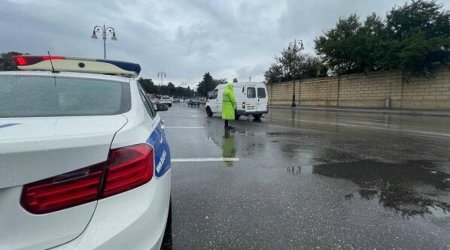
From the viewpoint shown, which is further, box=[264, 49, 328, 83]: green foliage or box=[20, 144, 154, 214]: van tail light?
box=[264, 49, 328, 83]: green foliage

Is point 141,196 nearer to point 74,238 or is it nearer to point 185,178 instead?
point 74,238

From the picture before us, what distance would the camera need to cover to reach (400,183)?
5.27m

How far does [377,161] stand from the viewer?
275 inches

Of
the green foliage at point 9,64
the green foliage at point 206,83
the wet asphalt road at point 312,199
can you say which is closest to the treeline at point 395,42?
the wet asphalt road at point 312,199

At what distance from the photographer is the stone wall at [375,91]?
3403 centimetres

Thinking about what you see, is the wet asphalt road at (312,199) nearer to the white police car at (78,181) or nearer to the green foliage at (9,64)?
the white police car at (78,181)

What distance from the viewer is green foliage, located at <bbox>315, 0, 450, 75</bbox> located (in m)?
33.1

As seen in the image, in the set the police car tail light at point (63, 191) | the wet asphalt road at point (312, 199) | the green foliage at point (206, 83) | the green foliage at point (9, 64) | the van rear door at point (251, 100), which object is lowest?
the wet asphalt road at point (312, 199)

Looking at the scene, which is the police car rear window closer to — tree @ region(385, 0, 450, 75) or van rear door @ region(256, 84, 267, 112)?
van rear door @ region(256, 84, 267, 112)

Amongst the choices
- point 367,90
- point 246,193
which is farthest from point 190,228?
point 367,90

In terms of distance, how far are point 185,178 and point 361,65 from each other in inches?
1743

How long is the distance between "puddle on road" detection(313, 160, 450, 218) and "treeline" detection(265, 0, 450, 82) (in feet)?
102

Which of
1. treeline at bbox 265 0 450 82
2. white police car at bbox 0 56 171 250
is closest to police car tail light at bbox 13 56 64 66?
white police car at bbox 0 56 171 250

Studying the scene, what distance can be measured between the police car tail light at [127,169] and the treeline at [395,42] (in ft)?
119
